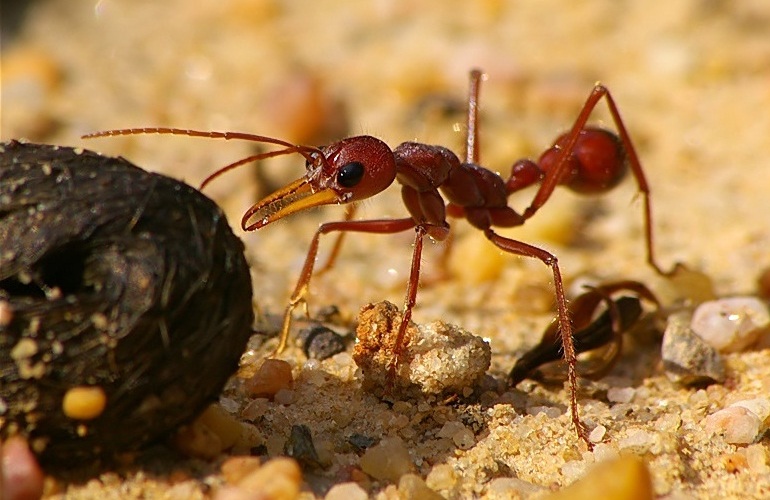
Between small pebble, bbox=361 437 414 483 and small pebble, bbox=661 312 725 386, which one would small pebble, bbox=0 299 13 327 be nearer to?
small pebble, bbox=361 437 414 483

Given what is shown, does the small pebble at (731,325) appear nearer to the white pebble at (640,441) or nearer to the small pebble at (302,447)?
the white pebble at (640,441)

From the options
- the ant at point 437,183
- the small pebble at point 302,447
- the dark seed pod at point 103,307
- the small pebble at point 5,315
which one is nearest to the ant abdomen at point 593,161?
the ant at point 437,183

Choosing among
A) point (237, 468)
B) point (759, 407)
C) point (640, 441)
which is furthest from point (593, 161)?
point (237, 468)

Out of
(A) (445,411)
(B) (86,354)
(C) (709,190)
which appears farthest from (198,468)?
(C) (709,190)

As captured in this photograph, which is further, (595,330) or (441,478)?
(595,330)

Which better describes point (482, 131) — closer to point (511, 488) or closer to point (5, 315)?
point (511, 488)

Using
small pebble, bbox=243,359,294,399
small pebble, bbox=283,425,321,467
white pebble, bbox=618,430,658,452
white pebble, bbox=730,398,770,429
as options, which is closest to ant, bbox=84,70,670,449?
white pebble, bbox=618,430,658,452
